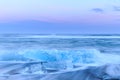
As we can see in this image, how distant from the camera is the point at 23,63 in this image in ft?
8.95

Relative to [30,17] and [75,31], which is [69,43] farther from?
[30,17]

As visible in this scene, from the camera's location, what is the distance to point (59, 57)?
275 cm

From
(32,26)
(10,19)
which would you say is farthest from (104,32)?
(10,19)

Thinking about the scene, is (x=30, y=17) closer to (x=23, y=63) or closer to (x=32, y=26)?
(x=32, y=26)

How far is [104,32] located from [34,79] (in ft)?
2.29

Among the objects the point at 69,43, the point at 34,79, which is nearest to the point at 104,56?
the point at 69,43

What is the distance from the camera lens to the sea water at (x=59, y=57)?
271 cm

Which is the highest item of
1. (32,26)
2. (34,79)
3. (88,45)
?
(32,26)

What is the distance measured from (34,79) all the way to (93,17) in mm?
706

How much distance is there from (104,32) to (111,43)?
108 millimetres

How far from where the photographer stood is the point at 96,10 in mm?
2820

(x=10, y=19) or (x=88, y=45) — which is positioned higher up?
(x=10, y=19)

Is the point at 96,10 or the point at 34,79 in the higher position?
the point at 96,10

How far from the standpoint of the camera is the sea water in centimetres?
271
